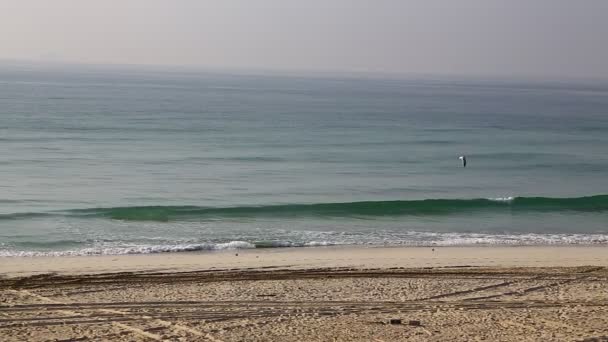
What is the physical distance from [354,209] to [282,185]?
6046 mm

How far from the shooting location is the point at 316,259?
2256 centimetres

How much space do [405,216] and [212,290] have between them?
15044 millimetres

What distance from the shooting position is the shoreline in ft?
68.1

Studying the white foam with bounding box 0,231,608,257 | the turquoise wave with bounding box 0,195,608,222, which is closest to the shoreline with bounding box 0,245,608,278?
the white foam with bounding box 0,231,608,257

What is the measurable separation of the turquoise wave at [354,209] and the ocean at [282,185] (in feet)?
0.25

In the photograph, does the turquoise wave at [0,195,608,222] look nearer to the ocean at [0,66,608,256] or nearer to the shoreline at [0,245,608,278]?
the ocean at [0,66,608,256]

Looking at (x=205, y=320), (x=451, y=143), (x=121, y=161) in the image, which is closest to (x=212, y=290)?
(x=205, y=320)

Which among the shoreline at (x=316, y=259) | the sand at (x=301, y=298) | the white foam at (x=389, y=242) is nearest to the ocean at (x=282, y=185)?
the white foam at (x=389, y=242)

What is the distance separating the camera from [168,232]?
26.5 m

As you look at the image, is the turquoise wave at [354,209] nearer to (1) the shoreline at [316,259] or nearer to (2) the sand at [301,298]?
(1) the shoreline at [316,259]

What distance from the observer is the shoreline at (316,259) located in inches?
817

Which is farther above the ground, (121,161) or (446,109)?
(446,109)

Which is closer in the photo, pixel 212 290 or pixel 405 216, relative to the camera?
pixel 212 290

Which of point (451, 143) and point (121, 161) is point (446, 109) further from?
point (121, 161)
